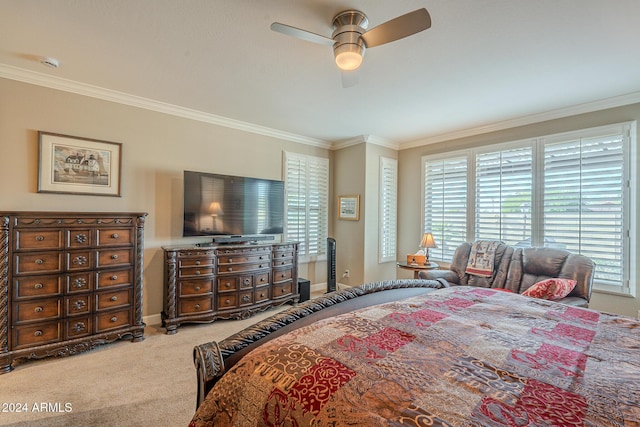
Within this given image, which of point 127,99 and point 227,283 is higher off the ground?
point 127,99

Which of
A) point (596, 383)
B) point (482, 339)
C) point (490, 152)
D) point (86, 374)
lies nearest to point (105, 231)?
point (86, 374)

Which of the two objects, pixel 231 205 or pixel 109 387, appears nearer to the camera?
pixel 109 387

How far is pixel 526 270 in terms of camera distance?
3.37 meters

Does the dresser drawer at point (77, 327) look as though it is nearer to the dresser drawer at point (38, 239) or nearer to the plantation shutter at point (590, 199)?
the dresser drawer at point (38, 239)

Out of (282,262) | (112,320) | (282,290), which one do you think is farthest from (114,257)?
(282,290)

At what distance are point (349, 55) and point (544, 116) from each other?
315 cm

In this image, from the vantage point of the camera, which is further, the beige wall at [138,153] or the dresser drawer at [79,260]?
the beige wall at [138,153]

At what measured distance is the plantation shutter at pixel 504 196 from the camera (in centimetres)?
386

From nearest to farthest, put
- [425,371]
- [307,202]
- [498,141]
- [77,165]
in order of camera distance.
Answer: [425,371] → [77,165] → [498,141] → [307,202]

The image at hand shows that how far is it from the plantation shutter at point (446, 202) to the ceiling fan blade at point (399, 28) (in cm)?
314

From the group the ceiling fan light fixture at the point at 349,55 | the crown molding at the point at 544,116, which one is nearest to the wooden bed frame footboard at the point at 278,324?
the ceiling fan light fixture at the point at 349,55

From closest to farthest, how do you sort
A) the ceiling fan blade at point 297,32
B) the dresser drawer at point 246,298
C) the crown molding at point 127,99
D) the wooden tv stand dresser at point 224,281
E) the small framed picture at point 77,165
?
the ceiling fan blade at point 297,32 → the crown molding at point 127,99 → the small framed picture at point 77,165 → the wooden tv stand dresser at point 224,281 → the dresser drawer at point 246,298

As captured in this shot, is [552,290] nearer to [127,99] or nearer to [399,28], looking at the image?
[399,28]

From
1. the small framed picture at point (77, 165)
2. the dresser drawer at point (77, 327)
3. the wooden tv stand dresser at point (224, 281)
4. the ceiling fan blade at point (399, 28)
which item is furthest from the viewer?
the wooden tv stand dresser at point (224, 281)
